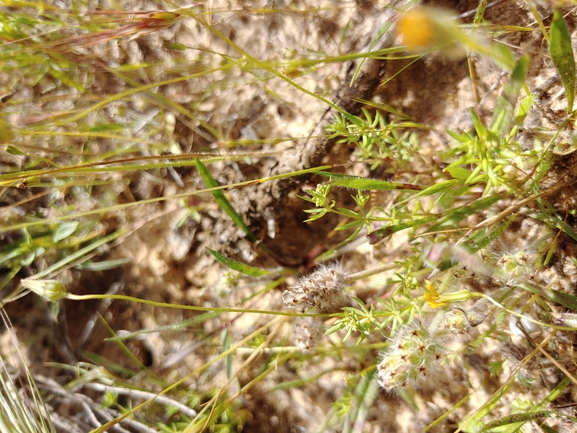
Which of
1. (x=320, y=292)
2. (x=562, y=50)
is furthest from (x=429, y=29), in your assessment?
(x=320, y=292)

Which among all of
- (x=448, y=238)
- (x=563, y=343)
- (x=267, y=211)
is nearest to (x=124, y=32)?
(x=267, y=211)

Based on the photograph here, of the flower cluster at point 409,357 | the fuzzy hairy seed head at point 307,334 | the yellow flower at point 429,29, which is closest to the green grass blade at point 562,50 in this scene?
the yellow flower at point 429,29

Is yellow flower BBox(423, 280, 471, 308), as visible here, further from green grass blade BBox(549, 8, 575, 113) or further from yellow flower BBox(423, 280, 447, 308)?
green grass blade BBox(549, 8, 575, 113)

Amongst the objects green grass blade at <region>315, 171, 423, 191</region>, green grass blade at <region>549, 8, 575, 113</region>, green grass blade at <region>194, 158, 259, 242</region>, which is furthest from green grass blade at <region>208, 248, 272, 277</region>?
green grass blade at <region>549, 8, 575, 113</region>

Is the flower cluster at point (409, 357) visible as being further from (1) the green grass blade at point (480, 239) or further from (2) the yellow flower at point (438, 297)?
(1) the green grass blade at point (480, 239)

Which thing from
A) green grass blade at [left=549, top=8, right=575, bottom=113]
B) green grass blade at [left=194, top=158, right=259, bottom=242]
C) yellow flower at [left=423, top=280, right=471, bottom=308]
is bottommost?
yellow flower at [left=423, top=280, right=471, bottom=308]

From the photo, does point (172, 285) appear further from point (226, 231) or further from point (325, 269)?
point (325, 269)

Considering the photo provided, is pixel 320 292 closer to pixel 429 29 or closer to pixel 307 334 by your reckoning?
pixel 307 334
